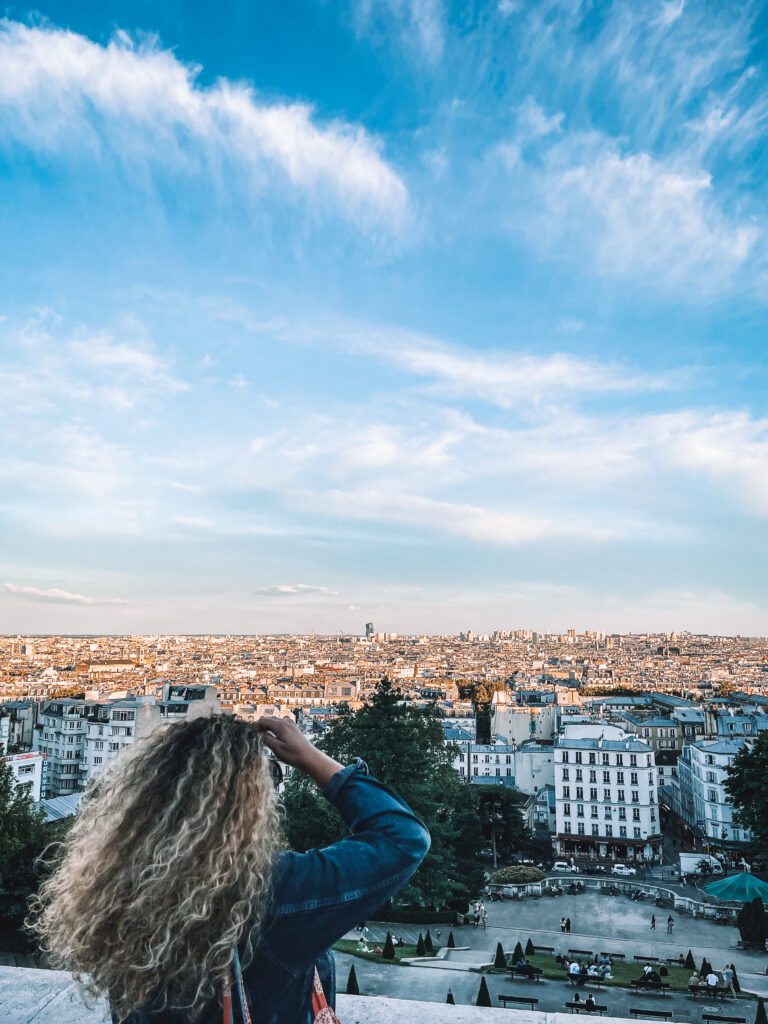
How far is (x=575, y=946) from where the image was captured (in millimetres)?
29828

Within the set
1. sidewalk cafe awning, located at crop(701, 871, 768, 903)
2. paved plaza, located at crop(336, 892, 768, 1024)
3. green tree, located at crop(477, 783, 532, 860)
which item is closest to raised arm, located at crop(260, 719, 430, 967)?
paved plaza, located at crop(336, 892, 768, 1024)

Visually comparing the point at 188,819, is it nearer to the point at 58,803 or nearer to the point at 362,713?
the point at 362,713

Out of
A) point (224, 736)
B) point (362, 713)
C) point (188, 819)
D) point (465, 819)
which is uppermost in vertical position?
point (224, 736)

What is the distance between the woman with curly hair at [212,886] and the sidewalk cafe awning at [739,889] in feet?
108

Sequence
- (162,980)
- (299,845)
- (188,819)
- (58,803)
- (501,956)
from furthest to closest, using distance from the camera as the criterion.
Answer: (58,803) → (299,845) → (501,956) → (188,819) → (162,980)

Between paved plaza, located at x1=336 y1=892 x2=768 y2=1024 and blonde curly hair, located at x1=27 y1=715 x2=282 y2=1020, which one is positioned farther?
paved plaza, located at x1=336 y1=892 x2=768 y2=1024

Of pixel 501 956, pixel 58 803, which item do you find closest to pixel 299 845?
pixel 501 956

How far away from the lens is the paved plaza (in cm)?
1706

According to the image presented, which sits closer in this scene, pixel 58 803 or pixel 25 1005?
pixel 25 1005

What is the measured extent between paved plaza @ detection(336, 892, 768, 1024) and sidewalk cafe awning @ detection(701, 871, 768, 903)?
6.84 feet

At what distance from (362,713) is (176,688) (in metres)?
60.1

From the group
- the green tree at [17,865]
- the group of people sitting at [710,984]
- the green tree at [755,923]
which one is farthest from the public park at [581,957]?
the green tree at [17,865]

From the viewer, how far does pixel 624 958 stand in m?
27.4

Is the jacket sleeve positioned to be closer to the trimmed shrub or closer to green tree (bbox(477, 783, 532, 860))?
the trimmed shrub
